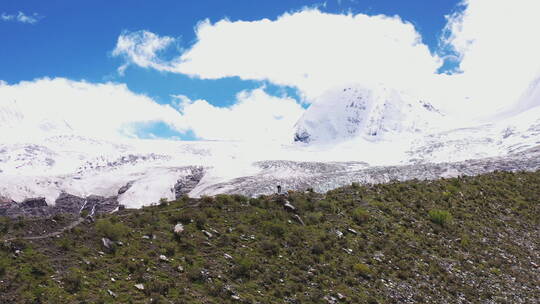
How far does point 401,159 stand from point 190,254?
16230cm

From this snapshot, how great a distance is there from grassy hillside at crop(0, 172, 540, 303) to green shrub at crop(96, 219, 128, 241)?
4 cm

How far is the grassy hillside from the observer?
567 inches

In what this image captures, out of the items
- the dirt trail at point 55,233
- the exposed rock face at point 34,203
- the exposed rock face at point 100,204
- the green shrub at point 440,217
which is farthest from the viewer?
the exposed rock face at point 100,204

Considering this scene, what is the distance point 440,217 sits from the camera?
2598 cm

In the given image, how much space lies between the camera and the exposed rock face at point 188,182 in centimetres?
13275

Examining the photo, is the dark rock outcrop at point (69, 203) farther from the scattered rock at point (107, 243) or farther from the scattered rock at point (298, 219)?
the scattered rock at point (107, 243)

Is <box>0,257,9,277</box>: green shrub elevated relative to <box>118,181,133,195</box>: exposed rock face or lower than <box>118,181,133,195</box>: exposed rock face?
lower

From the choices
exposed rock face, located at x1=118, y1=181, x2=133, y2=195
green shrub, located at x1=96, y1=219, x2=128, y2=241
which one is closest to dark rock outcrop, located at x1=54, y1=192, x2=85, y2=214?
exposed rock face, located at x1=118, y1=181, x2=133, y2=195

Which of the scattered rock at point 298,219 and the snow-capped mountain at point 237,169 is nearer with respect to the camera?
the scattered rock at point 298,219

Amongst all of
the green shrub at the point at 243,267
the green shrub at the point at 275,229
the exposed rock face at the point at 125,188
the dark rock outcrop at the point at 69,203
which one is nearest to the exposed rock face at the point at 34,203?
the dark rock outcrop at the point at 69,203

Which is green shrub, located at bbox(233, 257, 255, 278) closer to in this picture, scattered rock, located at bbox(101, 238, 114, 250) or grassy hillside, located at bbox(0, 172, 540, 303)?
grassy hillside, located at bbox(0, 172, 540, 303)

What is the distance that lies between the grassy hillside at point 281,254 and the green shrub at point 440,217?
54 millimetres

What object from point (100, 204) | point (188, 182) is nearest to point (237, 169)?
point (188, 182)

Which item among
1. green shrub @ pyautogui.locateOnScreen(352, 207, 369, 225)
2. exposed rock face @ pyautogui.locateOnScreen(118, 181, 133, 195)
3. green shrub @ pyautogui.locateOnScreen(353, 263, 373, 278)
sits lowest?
green shrub @ pyautogui.locateOnScreen(353, 263, 373, 278)
